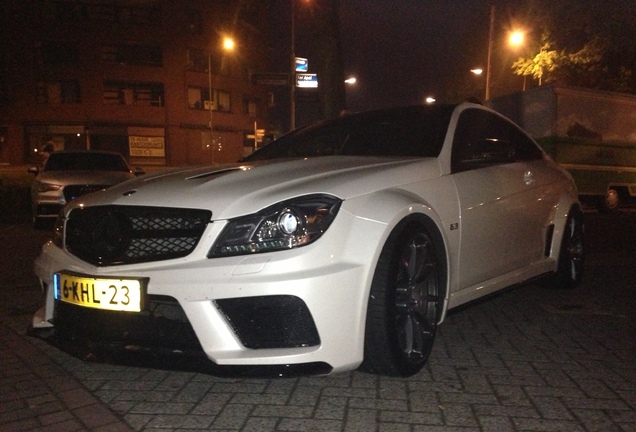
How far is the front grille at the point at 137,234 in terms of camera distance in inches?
114

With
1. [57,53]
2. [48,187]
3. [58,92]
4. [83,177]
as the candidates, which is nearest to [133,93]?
[58,92]

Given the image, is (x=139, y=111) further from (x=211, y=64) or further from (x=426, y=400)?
(x=426, y=400)

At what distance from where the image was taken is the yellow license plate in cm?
283

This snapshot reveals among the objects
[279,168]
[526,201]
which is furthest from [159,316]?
[526,201]

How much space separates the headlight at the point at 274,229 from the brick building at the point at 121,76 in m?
38.9

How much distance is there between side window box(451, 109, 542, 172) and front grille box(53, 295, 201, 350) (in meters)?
2.00

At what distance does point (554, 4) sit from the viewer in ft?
69.6

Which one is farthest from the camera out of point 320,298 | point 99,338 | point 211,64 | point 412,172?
point 211,64

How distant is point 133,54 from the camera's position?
42.6 m

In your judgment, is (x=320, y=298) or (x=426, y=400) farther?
(x=426, y=400)

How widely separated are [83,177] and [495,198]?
7.80m

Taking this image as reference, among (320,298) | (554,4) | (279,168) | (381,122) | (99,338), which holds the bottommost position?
(99,338)

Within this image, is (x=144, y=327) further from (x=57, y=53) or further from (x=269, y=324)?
(x=57, y=53)

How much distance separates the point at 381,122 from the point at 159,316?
2.42 metres
